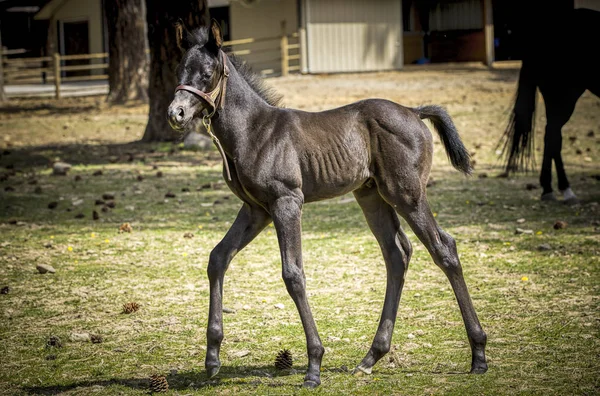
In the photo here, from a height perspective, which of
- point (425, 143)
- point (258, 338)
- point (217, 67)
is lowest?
point (258, 338)

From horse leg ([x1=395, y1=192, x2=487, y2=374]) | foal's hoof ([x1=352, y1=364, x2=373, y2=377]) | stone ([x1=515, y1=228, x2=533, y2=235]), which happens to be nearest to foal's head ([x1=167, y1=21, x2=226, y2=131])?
horse leg ([x1=395, y1=192, x2=487, y2=374])

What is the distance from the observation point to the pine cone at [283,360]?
16.3 ft

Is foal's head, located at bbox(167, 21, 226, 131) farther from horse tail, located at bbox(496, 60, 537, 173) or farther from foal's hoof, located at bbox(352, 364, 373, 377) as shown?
horse tail, located at bbox(496, 60, 537, 173)

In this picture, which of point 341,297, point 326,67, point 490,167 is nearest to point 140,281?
point 341,297

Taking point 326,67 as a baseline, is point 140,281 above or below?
below

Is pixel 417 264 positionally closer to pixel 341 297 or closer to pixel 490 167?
pixel 341 297

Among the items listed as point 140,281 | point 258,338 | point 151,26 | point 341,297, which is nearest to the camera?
point 258,338

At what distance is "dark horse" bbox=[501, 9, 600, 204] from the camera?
407 inches

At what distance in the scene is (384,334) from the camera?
16.2ft

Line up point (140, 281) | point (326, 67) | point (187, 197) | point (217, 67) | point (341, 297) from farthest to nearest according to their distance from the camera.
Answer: point (326, 67) → point (187, 197) → point (140, 281) → point (341, 297) → point (217, 67)

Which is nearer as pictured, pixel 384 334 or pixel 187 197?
pixel 384 334

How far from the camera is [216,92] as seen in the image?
15.5 ft

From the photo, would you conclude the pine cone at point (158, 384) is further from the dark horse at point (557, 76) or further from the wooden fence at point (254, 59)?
the wooden fence at point (254, 59)

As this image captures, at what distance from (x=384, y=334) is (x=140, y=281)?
3075 mm
